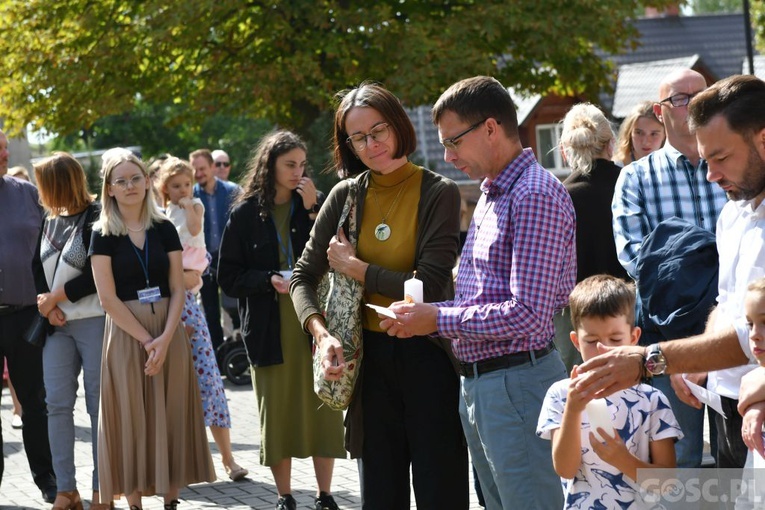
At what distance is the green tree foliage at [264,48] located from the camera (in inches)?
698

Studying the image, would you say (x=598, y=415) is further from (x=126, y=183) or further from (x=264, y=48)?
(x=264, y=48)

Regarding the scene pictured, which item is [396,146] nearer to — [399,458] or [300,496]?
[399,458]

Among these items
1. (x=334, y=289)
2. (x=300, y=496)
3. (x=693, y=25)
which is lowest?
(x=300, y=496)

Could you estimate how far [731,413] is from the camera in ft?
11.4

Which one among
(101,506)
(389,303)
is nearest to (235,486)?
(101,506)

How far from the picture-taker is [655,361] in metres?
3.00

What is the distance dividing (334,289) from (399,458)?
0.72 m

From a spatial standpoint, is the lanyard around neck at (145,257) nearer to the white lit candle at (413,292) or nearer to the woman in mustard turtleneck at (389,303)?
the woman in mustard turtleneck at (389,303)

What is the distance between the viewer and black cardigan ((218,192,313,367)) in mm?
6465

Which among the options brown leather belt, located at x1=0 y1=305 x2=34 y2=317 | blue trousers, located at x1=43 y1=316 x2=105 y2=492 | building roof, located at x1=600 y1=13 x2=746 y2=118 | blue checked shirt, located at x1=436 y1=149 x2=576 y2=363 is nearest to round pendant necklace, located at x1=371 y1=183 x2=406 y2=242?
blue checked shirt, located at x1=436 y1=149 x2=576 y2=363

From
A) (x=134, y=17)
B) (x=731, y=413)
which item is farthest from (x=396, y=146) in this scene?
(x=134, y=17)

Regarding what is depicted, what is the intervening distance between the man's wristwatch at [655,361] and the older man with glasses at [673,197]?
177cm

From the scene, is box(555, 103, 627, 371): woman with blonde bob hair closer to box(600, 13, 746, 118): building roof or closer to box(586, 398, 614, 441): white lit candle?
box(586, 398, 614, 441): white lit candle

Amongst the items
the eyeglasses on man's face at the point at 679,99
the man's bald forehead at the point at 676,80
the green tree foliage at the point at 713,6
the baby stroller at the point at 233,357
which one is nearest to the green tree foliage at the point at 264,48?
the baby stroller at the point at 233,357
